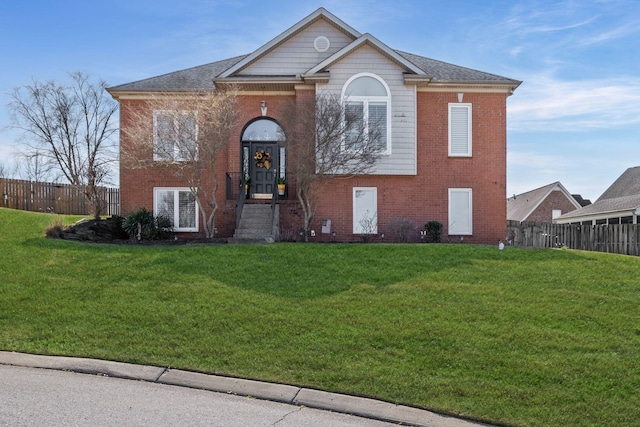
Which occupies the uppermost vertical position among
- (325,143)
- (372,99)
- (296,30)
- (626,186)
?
(296,30)

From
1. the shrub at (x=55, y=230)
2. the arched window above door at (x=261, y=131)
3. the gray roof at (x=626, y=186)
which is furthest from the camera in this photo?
the gray roof at (x=626, y=186)

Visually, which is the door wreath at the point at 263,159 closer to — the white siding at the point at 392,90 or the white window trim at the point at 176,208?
the white window trim at the point at 176,208

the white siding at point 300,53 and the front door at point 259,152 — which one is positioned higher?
the white siding at point 300,53

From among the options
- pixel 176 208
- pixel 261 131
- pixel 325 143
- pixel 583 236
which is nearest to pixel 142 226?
pixel 176 208

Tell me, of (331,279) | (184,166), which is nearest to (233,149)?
(184,166)

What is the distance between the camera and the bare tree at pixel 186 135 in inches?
755

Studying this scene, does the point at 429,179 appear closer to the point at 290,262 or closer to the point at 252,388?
the point at 290,262

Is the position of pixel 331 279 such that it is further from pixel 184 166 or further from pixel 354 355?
pixel 184 166

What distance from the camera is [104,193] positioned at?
84.1ft

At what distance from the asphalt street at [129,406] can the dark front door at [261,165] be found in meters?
14.2

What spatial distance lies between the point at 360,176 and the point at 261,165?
352 cm

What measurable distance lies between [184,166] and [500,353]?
42.6 feet

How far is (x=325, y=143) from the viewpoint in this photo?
63.9 feet

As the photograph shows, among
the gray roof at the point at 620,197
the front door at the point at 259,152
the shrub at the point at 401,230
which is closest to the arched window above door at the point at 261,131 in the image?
the front door at the point at 259,152
